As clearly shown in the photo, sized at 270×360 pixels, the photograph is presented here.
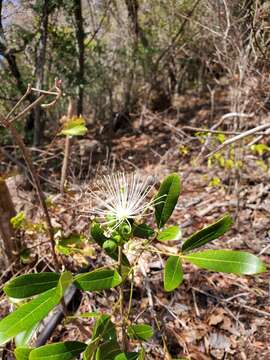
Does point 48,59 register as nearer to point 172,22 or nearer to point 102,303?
point 172,22

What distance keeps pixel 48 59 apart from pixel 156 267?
3.11 metres

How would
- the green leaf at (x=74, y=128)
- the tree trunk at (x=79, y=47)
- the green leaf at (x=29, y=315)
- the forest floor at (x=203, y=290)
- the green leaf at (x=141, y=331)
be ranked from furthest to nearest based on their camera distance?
1. the tree trunk at (x=79, y=47)
2. the forest floor at (x=203, y=290)
3. the green leaf at (x=74, y=128)
4. the green leaf at (x=141, y=331)
5. the green leaf at (x=29, y=315)

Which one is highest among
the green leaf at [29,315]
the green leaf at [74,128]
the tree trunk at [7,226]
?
the green leaf at [74,128]

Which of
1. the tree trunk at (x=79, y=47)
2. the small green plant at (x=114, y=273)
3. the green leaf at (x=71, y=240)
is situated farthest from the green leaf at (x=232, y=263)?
the tree trunk at (x=79, y=47)

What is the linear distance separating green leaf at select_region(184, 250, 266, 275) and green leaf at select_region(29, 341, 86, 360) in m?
0.40

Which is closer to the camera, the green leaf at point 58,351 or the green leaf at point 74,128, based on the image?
the green leaf at point 58,351

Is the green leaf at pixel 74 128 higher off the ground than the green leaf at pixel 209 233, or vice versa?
the green leaf at pixel 74 128

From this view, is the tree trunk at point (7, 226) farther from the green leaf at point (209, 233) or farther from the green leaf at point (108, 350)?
the green leaf at point (209, 233)

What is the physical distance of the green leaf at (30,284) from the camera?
841 mm

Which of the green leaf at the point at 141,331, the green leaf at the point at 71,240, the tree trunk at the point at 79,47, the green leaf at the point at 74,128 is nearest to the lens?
the green leaf at the point at 141,331

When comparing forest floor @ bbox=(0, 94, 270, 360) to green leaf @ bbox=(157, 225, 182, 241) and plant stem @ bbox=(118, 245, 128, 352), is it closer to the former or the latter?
plant stem @ bbox=(118, 245, 128, 352)

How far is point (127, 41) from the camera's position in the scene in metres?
5.21

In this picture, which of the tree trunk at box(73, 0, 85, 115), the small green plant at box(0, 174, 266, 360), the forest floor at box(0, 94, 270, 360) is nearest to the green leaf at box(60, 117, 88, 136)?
the forest floor at box(0, 94, 270, 360)

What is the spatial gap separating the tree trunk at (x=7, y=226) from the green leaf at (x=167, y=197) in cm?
110
